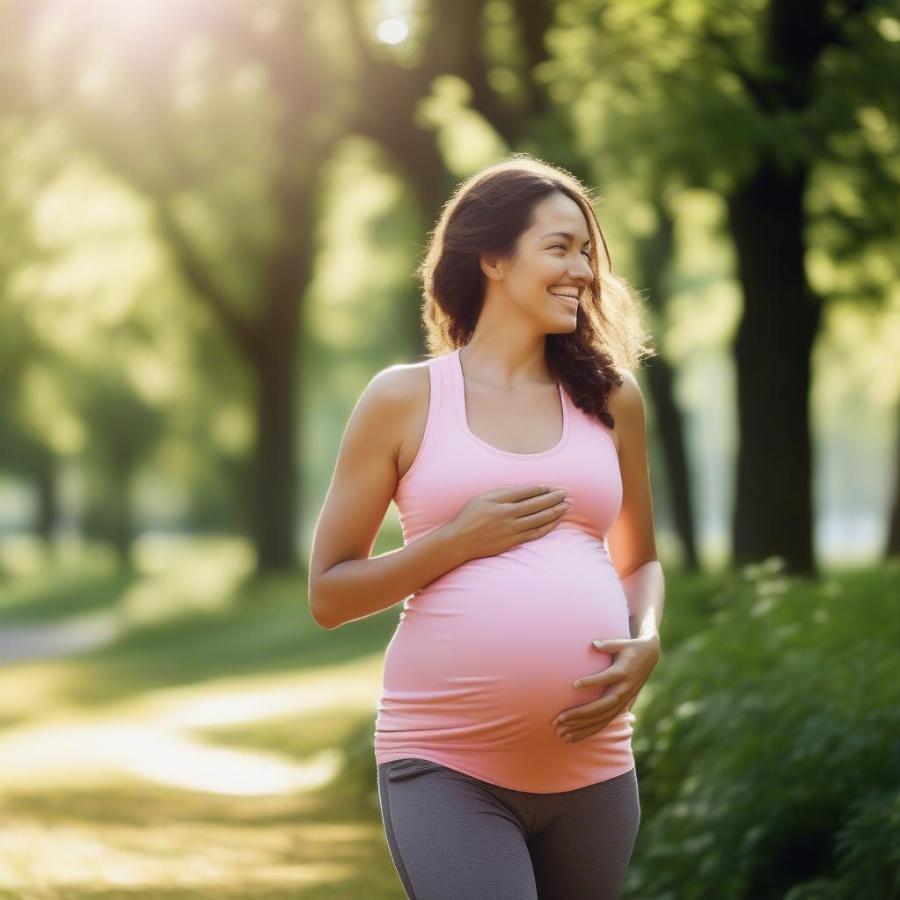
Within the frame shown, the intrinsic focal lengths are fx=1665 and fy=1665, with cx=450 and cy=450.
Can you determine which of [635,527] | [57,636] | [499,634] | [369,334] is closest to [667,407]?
[369,334]

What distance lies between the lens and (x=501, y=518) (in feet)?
10.8

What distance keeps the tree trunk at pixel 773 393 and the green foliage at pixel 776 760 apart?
5.43m

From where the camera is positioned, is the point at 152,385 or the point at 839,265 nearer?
the point at 839,265

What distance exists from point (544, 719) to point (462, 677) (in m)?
0.19

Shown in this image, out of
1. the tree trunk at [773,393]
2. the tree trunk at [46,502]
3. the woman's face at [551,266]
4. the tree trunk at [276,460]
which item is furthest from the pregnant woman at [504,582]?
the tree trunk at [46,502]

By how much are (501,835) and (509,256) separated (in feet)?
4.00

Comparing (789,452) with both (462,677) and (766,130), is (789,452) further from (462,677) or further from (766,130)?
(462,677)

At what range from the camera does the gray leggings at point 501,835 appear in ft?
10.7

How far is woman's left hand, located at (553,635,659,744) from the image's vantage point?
3.36 metres

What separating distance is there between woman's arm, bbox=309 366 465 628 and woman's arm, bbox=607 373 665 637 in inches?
18.8

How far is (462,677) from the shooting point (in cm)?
335

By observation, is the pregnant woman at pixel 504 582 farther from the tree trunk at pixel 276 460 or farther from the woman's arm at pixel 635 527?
the tree trunk at pixel 276 460

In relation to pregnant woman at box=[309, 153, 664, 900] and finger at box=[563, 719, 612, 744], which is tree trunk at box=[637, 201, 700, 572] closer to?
pregnant woman at box=[309, 153, 664, 900]

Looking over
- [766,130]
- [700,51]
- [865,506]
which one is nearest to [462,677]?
[766,130]
